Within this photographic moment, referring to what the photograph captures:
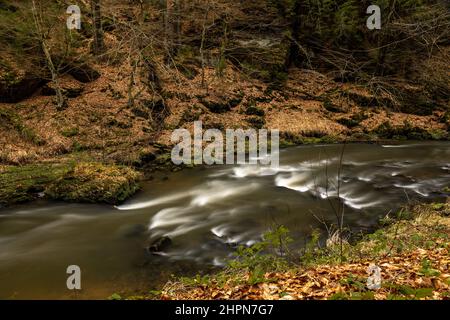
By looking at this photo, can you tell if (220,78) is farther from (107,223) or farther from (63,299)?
(63,299)

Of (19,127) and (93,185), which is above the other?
(19,127)

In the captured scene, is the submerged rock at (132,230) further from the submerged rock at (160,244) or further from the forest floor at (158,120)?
the forest floor at (158,120)

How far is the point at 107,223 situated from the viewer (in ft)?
28.3

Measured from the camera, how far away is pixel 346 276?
4508 mm

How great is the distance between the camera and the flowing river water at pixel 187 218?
6.52 meters

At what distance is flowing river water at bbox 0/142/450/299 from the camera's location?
6523mm

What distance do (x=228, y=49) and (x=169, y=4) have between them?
4326 mm

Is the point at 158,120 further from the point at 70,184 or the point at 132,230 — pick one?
the point at 132,230

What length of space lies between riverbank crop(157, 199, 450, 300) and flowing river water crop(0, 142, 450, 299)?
120 centimetres

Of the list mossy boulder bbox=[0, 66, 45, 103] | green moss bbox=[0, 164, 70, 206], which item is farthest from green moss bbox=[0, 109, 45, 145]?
green moss bbox=[0, 164, 70, 206]

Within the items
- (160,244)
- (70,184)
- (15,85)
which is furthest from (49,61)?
(160,244)

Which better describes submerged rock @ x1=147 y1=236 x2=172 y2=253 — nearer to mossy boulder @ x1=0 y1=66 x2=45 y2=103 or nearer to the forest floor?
the forest floor

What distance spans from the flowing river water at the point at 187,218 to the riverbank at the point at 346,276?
1.20 m

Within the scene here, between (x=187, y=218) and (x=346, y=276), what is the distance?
17.1 feet
